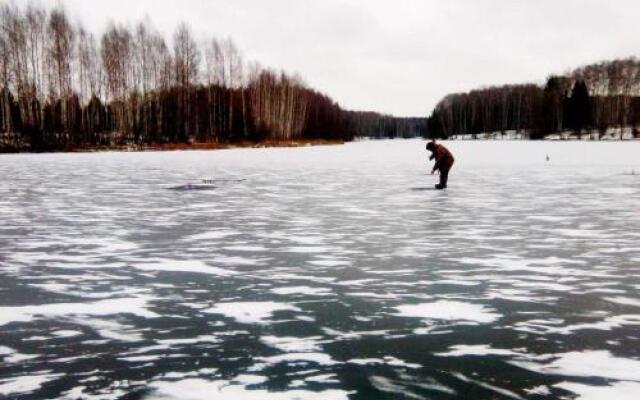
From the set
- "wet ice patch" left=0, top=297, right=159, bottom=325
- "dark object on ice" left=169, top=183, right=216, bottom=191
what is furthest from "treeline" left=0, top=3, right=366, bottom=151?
"wet ice patch" left=0, top=297, right=159, bottom=325

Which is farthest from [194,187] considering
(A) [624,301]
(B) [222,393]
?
→ (B) [222,393]

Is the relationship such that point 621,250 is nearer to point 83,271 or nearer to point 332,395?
point 332,395

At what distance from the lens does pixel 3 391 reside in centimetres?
317

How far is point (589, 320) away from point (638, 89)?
10782cm

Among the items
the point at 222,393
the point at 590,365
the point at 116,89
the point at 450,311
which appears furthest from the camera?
the point at 116,89

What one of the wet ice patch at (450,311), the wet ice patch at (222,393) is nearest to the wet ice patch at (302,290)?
the wet ice patch at (450,311)

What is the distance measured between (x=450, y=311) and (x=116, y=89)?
51556 mm

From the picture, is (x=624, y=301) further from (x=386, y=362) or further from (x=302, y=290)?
(x=302, y=290)

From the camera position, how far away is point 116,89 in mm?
52062

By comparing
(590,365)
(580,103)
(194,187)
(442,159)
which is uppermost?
(580,103)

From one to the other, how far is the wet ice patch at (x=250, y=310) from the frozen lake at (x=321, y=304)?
0.02 m

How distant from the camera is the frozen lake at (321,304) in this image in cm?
332

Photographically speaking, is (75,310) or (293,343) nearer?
(293,343)

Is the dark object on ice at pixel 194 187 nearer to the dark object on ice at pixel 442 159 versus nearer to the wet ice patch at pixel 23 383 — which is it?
the dark object on ice at pixel 442 159
